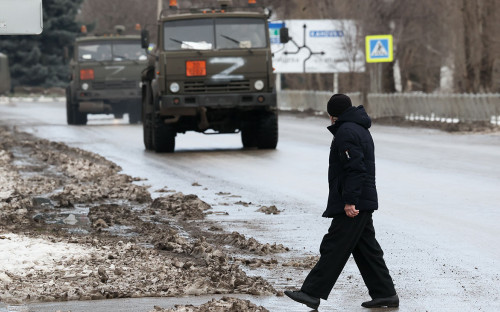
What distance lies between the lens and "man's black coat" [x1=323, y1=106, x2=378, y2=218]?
7.44 metres

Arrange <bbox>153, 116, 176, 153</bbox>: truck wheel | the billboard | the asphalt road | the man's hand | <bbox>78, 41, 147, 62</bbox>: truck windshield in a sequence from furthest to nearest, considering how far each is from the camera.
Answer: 1. the billboard
2. <bbox>78, 41, 147, 62</bbox>: truck windshield
3. <bbox>153, 116, 176, 153</bbox>: truck wheel
4. the asphalt road
5. the man's hand

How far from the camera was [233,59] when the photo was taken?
23.7 meters

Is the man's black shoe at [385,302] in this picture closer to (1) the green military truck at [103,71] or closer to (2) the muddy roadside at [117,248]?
(2) the muddy roadside at [117,248]

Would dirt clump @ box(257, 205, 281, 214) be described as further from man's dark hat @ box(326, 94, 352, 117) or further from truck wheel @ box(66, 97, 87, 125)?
truck wheel @ box(66, 97, 87, 125)

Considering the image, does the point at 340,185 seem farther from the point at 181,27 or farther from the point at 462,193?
the point at 181,27

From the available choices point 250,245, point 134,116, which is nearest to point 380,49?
point 134,116

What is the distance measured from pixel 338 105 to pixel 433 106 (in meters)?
29.4

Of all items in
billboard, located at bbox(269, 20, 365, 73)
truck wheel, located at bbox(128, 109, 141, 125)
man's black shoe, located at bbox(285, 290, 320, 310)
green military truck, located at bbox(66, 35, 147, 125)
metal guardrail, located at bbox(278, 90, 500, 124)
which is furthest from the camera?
billboard, located at bbox(269, 20, 365, 73)

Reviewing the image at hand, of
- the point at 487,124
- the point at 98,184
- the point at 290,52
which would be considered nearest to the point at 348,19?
the point at 290,52

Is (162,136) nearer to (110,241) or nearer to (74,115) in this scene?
(110,241)

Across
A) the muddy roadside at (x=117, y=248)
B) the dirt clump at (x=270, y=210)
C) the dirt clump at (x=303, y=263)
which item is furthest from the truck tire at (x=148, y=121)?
the dirt clump at (x=303, y=263)

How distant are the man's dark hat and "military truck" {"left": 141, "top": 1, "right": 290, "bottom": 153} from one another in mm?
15948

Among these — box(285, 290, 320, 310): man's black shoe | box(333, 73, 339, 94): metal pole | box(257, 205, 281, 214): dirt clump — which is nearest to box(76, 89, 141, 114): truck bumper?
box(333, 73, 339, 94): metal pole

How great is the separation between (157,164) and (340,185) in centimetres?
1377
